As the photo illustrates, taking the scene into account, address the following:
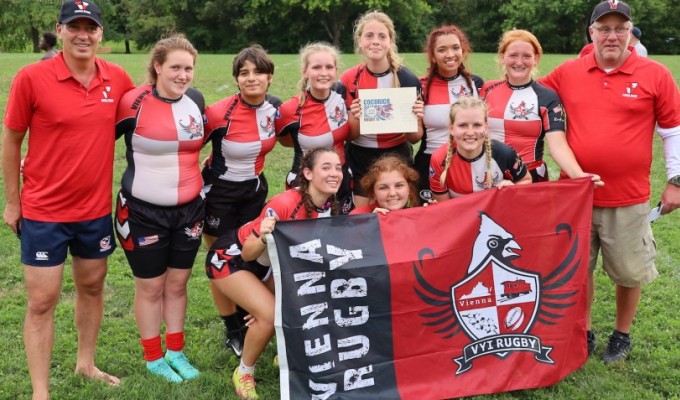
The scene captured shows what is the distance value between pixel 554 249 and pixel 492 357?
852 millimetres

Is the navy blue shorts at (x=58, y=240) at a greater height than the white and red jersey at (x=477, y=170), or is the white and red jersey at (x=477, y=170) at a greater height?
the white and red jersey at (x=477, y=170)

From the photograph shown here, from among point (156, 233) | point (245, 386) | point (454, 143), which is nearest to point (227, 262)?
point (156, 233)

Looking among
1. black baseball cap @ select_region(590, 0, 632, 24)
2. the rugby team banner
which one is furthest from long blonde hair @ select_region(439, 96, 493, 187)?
black baseball cap @ select_region(590, 0, 632, 24)

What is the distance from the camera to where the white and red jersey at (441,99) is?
5184mm

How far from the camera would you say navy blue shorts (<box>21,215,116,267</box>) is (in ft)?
13.2

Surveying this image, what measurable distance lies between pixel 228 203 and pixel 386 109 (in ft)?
4.59

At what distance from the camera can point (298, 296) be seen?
4164 mm

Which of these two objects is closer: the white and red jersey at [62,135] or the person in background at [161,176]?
the white and red jersey at [62,135]

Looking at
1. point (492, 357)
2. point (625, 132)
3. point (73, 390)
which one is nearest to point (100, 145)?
point (73, 390)

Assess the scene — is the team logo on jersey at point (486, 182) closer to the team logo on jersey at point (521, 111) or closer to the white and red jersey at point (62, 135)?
the team logo on jersey at point (521, 111)

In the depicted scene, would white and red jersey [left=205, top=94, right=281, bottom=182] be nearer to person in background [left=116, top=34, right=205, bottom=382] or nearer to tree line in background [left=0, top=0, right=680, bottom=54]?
person in background [left=116, top=34, right=205, bottom=382]

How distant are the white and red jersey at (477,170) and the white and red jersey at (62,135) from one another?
229 centimetres

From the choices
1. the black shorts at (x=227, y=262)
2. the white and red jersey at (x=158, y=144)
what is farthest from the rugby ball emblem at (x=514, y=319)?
the white and red jersey at (x=158, y=144)

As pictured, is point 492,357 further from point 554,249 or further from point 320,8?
point 320,8
